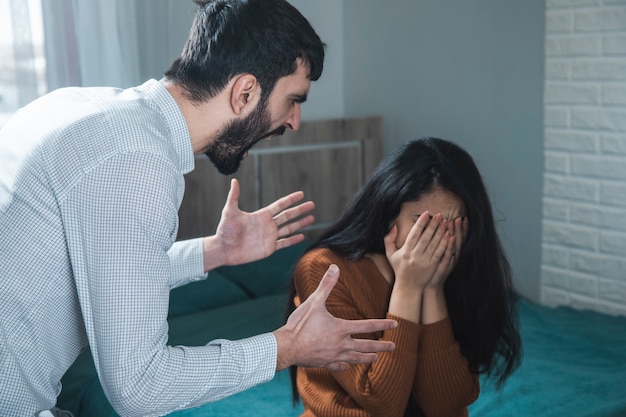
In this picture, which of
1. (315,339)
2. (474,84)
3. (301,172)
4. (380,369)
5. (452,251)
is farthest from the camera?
(301,172)

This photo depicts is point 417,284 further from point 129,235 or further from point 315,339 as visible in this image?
point 129,235

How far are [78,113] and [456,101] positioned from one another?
2238 mm

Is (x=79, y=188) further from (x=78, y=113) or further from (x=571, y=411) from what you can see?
(x=571, y=411)

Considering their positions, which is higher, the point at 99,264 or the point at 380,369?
the point at 99,264

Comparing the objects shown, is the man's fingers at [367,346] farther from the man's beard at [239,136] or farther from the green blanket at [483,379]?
the green blanket at [483,379]

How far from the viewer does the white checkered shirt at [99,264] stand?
1070mm

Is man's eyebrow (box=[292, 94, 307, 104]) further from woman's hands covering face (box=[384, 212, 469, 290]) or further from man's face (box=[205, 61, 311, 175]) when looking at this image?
woman's hands covering face (box=[384, 212, 469, 290])

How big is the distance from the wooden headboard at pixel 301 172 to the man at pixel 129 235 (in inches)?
69.8

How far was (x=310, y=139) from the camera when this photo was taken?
3.39m

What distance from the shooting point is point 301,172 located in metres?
3.39

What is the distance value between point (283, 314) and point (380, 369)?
0.75 metres

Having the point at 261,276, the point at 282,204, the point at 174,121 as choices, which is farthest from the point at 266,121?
the point at 261,276

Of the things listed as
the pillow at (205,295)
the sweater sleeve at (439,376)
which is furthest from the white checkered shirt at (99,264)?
the pillow at (205,295)

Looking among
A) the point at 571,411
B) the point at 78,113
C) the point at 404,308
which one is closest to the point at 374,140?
the point at 571,411
